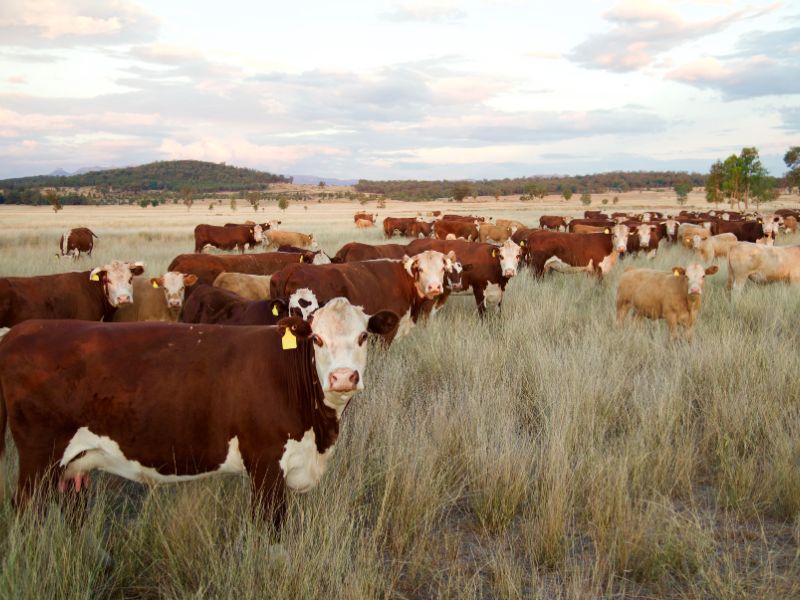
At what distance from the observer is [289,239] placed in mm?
27062

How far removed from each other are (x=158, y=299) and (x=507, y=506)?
7276mm

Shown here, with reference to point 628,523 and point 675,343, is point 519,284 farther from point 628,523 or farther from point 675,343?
point 628,523

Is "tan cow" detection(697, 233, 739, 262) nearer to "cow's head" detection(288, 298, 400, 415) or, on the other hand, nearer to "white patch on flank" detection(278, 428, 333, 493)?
"cow's head" detection(288, 298, 400, 415)

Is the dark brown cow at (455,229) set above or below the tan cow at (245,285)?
above

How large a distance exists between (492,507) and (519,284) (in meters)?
10.9

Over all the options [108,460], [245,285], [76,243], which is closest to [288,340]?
[108,460]

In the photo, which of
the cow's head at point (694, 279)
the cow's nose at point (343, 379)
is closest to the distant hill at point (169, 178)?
the cow's head at point (694, 279)

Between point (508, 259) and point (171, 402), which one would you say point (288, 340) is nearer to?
point (171, 402)

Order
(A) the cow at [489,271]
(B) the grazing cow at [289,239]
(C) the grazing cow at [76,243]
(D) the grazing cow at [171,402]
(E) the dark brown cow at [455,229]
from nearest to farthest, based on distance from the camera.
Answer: (D) the grazing cow at [171,402] → (A) the cow at [489,271] → (C) the grazing cow at [76,243] → (B) the grazing cow at [289,239] → (E) the dark brown cow at [455,229]

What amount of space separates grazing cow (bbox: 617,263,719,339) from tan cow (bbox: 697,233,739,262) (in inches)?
416

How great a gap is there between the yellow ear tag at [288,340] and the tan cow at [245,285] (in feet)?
22.2

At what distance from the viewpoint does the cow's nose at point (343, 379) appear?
3174 millimetres

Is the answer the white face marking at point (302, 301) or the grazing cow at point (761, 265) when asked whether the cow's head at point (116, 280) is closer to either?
the white face marking at point (302, 301)

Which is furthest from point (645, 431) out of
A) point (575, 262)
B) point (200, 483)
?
point (575, 262)
